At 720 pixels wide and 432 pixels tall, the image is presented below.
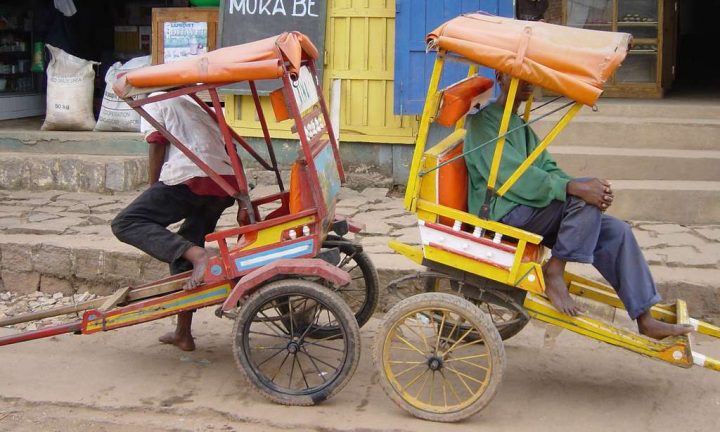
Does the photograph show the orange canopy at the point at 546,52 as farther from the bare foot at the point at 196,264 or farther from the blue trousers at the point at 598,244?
the bare foot at the point at 196,264

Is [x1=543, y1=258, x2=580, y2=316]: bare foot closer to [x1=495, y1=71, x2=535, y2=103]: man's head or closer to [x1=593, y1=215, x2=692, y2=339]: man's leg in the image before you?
[x1=593, y1=215, x2=692, y2=339]: man's leg

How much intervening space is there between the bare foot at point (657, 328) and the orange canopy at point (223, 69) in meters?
2.05

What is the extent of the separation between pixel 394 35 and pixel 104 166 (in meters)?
2.96

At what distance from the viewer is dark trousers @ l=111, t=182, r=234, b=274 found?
4648mm

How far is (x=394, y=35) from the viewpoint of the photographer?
26.6 ft

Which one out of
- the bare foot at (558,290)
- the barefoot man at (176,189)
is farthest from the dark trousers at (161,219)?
the bare foot at (558,290)

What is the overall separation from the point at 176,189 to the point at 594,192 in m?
2.19

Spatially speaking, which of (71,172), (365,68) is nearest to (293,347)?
(365,68)

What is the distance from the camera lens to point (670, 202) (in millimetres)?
6961

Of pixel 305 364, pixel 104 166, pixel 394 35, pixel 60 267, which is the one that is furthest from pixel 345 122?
pixel 305 364

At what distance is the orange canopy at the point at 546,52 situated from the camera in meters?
3.90

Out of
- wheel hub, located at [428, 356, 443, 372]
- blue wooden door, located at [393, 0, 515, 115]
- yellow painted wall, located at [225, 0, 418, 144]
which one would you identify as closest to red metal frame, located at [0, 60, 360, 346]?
wheel hub, located at [428, 356, 443, 372]

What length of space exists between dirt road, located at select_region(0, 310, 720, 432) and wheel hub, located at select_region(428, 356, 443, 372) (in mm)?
263

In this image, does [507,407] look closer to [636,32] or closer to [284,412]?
[284,412]
